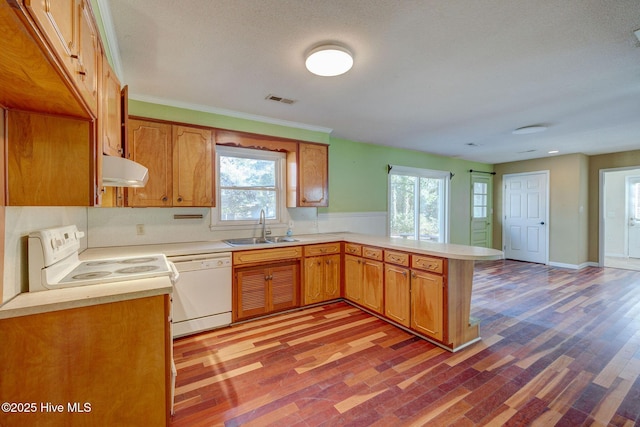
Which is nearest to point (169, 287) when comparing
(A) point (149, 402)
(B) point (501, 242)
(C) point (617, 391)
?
(A) point (149, 402)

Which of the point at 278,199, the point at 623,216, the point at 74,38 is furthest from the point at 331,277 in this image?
the point at 623,216

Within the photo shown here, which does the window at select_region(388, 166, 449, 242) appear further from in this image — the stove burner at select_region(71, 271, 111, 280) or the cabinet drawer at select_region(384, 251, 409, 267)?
the stove burner at select_region(71, 271, 111, 280)

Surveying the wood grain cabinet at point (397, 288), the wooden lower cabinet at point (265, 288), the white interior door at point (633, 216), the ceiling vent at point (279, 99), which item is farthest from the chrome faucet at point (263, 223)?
the white interior door at point (633, 216)

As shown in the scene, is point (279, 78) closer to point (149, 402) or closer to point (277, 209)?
point (277, 209)

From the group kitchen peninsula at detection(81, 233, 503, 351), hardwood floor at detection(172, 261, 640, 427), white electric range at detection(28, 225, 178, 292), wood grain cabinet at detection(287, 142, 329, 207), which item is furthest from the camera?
wood grain cabinet at detection(287, 142, 329, 207)

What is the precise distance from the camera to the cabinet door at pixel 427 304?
2.49 metres

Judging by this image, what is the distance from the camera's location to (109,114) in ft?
5.78

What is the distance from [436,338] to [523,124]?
3083 millimetres

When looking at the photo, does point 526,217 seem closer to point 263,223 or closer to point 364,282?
point 364,282

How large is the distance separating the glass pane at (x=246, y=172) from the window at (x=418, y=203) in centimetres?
243

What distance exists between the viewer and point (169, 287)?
1.49 m

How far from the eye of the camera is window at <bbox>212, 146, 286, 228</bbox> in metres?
3.45

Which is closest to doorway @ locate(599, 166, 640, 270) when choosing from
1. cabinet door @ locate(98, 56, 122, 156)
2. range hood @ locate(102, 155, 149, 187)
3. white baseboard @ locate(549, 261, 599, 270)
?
white baseboard @ locate(549, 261, 599, 270)

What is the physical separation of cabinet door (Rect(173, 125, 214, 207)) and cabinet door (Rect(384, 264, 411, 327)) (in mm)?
2145
